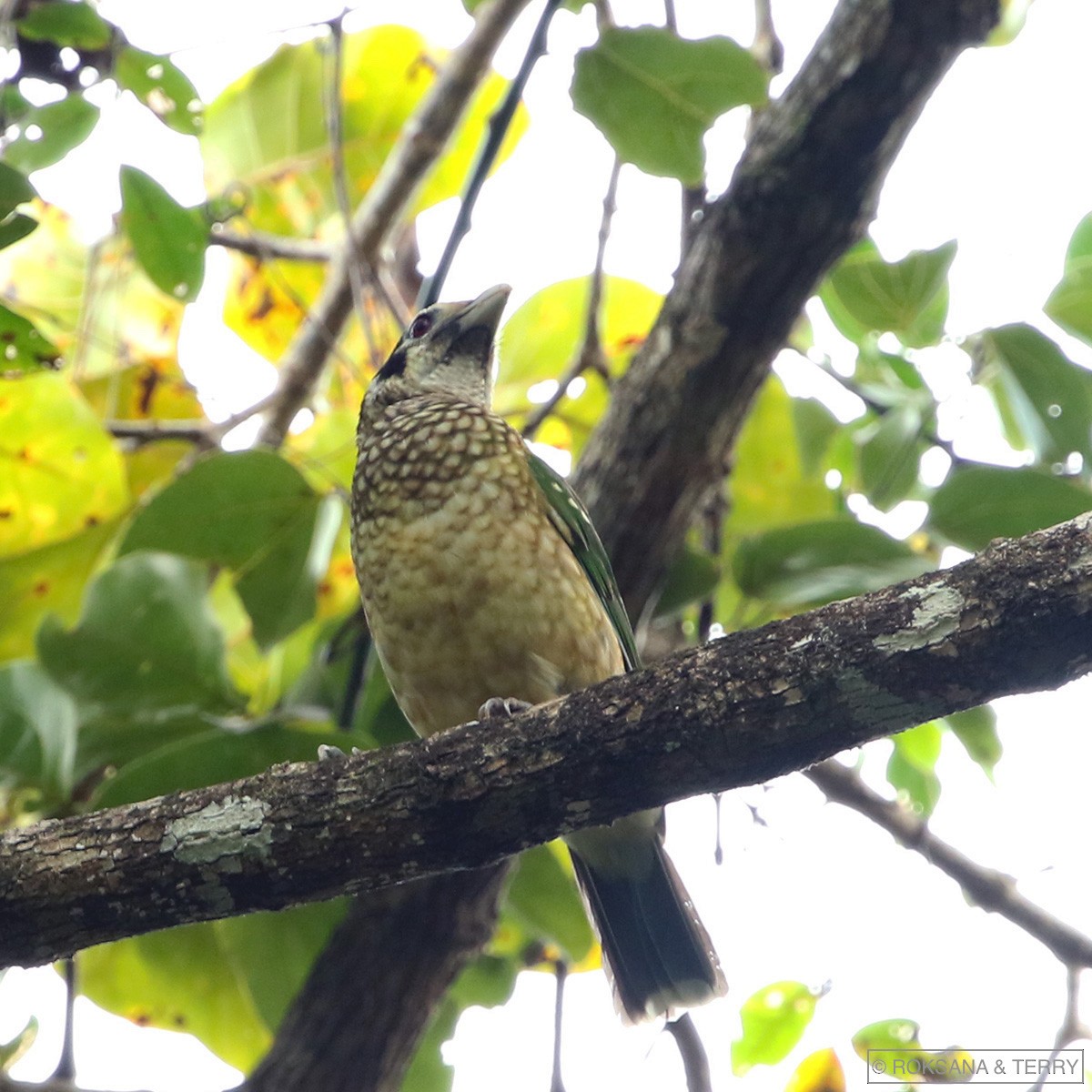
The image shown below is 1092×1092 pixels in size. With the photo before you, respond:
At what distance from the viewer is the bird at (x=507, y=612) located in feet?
11.1

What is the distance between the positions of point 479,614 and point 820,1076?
180 cm

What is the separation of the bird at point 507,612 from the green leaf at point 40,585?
1196mm

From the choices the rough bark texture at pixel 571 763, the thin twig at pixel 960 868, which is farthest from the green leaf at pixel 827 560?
the rough bark texture at pixel 571 763

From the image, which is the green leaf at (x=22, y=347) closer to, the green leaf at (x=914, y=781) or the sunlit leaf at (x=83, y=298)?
the sunlit leaf at (x=83, y=298)

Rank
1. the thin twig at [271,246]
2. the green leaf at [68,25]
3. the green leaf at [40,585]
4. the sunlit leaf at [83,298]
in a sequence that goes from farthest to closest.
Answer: the sunlit leaf at [83,298] < the thin twig at [271,246] < the green leaf at [40,585] < the green leaf at [68,25]

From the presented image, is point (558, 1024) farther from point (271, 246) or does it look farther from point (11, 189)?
point (271, 246)

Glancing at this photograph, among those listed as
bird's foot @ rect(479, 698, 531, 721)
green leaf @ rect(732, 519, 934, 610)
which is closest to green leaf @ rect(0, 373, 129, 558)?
bird's foot @ rect(479, 698, 531, 721)

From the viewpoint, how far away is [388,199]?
5.17 m

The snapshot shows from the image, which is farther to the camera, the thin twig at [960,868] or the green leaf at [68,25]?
the thin twig at [960,868]

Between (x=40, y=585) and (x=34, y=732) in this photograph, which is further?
(x=40, y=585)

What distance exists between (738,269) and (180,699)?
2.03 metres

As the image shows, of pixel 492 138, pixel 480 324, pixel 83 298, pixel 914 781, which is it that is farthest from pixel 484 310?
pixel 914 781

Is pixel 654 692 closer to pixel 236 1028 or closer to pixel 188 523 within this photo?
pixel 188 523

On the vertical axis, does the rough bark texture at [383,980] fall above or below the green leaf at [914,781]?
below
